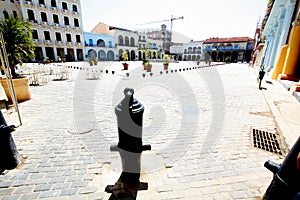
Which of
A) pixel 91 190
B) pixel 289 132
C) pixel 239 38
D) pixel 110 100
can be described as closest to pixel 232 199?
pixel 91 190

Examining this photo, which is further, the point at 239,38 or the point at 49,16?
the point at 239,38

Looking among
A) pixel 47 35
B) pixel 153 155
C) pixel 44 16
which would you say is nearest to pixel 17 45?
pixel 153 155

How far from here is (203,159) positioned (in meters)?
2.89

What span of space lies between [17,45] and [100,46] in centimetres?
3928

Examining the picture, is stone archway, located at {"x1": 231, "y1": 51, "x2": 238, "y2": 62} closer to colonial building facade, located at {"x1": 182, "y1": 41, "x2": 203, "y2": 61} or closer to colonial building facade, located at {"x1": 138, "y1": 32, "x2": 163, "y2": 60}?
colonial building facade, located at {"x1": 182, "y1": 41, "x2": 203, "y2": 61}

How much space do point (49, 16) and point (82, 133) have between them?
125ft

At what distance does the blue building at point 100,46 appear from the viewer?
128ft

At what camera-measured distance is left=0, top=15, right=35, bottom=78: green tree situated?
17.5 feet

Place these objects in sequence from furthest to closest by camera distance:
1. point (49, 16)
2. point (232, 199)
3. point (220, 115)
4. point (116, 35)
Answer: point (116, 35)
point (49, 16)
point (220, 115)
point (232, 199)

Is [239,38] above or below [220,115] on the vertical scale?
above

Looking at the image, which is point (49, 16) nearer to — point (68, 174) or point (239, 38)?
point (68, 174)

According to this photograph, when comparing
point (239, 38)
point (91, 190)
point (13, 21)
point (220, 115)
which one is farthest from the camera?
point (239, 38)

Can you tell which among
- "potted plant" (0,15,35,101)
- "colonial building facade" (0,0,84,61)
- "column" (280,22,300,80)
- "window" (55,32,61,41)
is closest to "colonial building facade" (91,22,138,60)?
"colonial building facade" (0,0,84,61)

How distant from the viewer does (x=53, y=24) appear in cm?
3216
